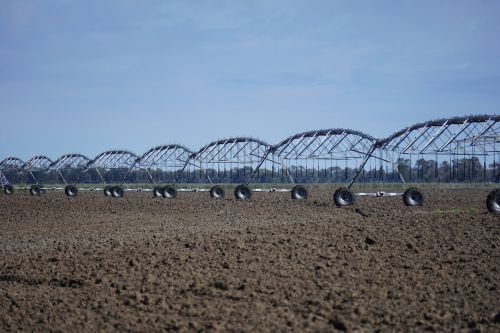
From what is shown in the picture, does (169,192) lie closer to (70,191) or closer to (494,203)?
(70,191)

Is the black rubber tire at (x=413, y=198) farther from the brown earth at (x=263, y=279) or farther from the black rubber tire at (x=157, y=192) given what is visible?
the black rubber tire at (x=157, y=192)

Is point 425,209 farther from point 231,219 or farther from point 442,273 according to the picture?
point 442,273

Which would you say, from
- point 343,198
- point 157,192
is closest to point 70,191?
point 157,192

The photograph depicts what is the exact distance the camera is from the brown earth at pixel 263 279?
7.17m

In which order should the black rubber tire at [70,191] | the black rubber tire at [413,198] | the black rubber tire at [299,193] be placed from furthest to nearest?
1. the black rubber tire at [70,191]
2. the black rubber tire at [299,193]
3. the black rubber tire at [413,198]

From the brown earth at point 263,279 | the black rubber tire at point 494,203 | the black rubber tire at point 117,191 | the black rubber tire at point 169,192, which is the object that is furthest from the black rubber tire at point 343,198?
the black rubber tire at point 117,191

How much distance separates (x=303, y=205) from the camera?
2767 cm

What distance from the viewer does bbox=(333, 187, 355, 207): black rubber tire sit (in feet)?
86.9

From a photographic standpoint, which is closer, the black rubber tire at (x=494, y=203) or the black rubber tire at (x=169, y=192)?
the black rubber tire at (x=494, y=203)

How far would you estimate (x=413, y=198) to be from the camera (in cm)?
2508

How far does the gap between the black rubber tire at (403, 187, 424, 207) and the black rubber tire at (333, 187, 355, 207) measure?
239cm

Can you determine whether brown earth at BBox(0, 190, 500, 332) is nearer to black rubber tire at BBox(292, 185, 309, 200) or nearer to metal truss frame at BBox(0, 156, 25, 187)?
black rubber tire at BBox(292, 185, 309, 200)

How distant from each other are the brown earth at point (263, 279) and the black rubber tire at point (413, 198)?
792 centimetres

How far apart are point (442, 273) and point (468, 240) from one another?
391cm
